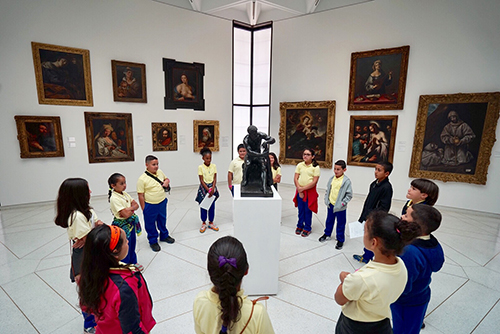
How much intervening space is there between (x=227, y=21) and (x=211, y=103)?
132 inches

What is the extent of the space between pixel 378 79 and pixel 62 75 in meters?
9.76

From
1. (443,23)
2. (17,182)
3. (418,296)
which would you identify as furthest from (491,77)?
(17,182)

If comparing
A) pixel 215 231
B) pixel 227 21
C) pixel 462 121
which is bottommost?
pixel 215 231

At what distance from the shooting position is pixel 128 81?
8.28 m

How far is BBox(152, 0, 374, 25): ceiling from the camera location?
8281 millimetres

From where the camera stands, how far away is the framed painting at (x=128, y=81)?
806cm

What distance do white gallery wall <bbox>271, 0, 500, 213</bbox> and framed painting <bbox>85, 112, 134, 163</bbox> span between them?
598cm

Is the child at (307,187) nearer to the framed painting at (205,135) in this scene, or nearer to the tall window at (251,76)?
the framed painting at (205,135)

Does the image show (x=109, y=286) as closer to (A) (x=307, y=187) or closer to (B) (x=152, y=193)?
(B) (x=152, y=193)

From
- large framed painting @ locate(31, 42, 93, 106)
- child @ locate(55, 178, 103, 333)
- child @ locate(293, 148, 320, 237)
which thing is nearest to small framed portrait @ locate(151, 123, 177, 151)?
large framed painting @ locate(31, 42, 93, 106)

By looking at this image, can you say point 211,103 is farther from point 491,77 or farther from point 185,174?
point 491,77

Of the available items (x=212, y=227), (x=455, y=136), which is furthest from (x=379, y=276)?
(x=455, y=136)

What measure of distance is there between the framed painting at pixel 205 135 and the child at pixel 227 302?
8629mm

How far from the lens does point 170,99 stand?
9.18 meters
